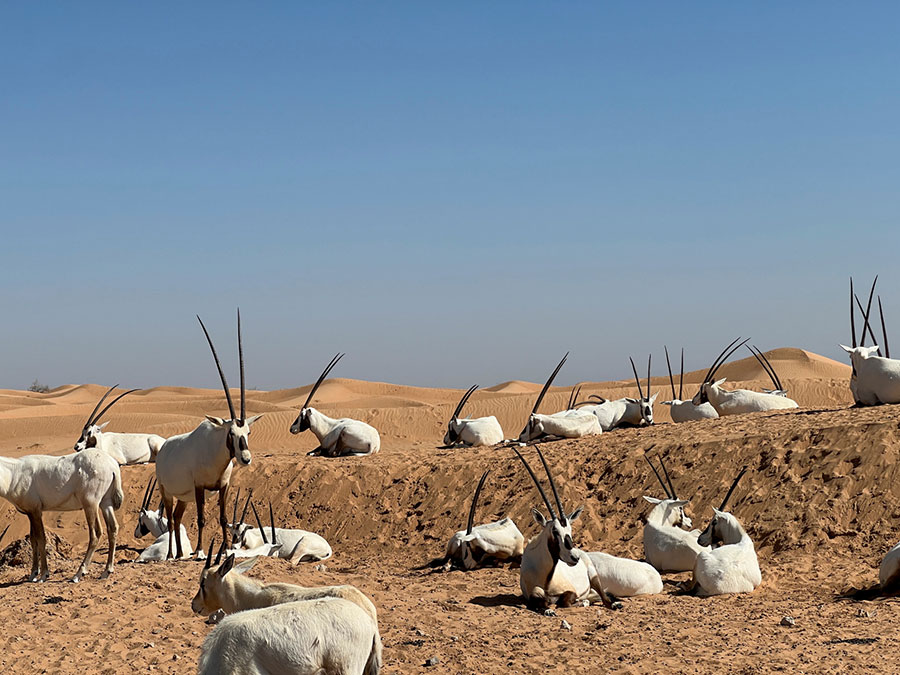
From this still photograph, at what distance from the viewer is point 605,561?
920cm

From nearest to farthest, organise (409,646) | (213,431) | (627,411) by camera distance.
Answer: (409,646) → (213,431) → (627,411)

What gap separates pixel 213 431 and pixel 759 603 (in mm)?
5988

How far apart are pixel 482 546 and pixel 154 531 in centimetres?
601

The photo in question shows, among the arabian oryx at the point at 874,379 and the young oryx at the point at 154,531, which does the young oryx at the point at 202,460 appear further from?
the arabian oryx at the point at 874,379

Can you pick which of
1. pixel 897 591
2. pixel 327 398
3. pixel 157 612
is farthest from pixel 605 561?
pixel 327 398

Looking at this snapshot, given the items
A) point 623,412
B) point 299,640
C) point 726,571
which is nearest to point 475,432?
point 623,412

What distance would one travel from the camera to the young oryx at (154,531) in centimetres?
1220

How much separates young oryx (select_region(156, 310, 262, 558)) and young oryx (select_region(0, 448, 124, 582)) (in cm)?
124

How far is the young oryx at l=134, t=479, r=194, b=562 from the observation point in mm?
12203

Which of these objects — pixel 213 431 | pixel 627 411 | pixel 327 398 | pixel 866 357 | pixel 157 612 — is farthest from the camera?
pixel 327 398

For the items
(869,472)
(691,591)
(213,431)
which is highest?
(213,431)

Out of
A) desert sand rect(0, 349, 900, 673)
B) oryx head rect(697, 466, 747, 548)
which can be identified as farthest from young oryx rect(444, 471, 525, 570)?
oryx head rect(697, 466, 747, 548)

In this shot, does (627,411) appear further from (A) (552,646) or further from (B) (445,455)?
(A) (552,646)

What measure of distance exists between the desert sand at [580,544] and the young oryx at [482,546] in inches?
12.0
